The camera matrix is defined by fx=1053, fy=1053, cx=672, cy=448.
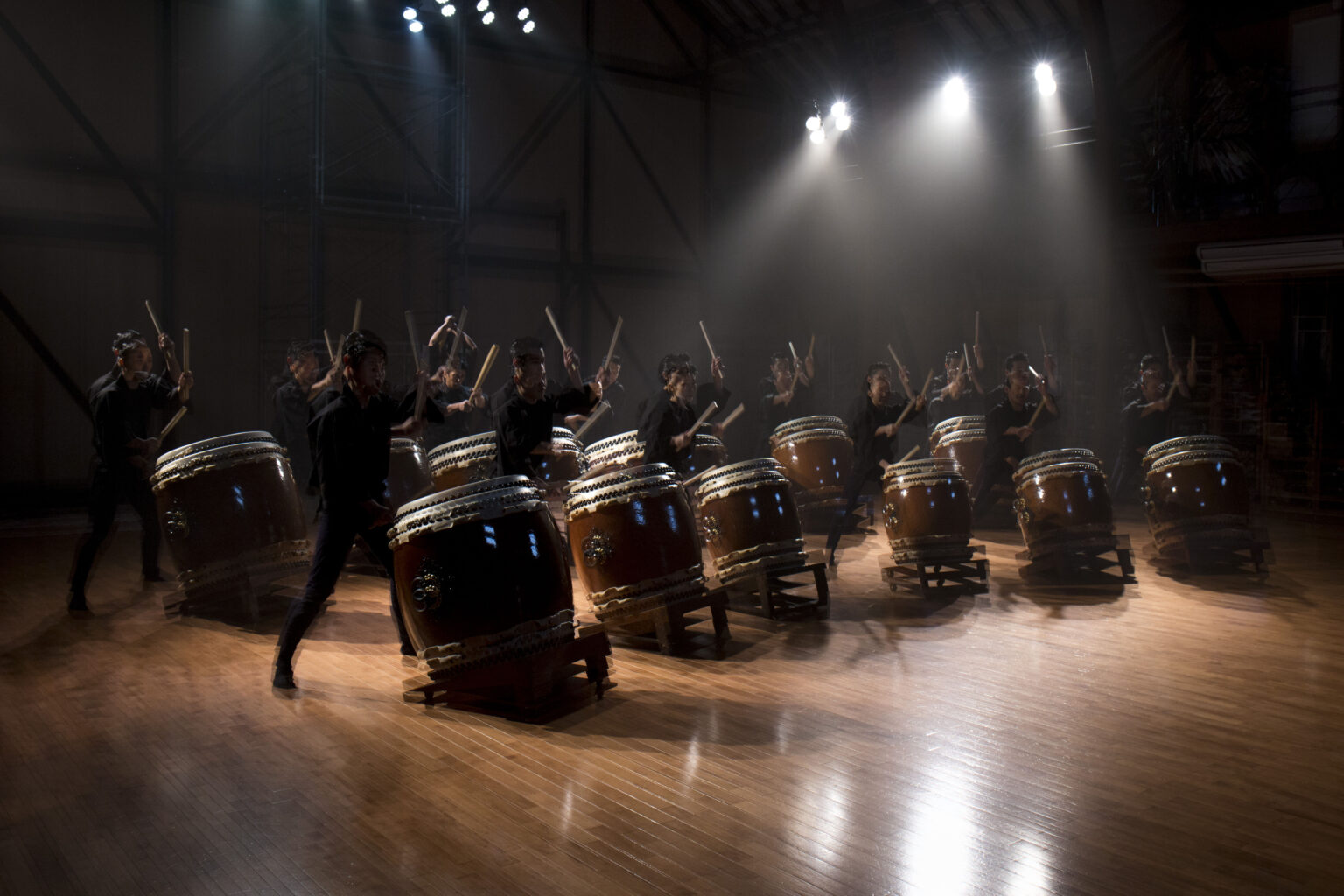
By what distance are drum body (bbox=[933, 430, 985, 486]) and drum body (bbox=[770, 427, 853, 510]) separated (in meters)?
0.83

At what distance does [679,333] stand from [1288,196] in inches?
252

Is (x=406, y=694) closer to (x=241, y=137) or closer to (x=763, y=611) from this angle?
(x=763, y=611)

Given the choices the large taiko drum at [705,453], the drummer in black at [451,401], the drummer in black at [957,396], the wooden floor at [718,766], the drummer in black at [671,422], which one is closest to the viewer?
the wooden floor at [718,766]

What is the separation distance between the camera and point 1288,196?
9531 mm

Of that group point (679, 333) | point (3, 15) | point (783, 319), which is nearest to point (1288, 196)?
point (783, 319)

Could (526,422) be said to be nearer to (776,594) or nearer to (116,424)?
(776,594)

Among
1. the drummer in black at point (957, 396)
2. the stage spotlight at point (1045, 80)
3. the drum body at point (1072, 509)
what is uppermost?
the stage spotlight at point (1045, 80)

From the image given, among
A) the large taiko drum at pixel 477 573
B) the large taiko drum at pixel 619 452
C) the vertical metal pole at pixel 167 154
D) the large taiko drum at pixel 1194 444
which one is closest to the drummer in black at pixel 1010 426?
the large taiko drum at pixel 1194 444

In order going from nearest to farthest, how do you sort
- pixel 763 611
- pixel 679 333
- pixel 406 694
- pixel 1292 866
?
pixel 1292 866 < pixel 406 694 < pixel 763 611 < pixel 679 333

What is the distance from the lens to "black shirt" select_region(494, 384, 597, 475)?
446 centimetres

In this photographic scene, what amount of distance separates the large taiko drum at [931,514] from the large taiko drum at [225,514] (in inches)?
123

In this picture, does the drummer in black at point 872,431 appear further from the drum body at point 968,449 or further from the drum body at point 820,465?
the drum body at point 968,449

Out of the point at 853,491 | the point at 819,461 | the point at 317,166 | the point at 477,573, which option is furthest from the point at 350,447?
the point at 317,166

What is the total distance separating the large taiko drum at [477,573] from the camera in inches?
138
